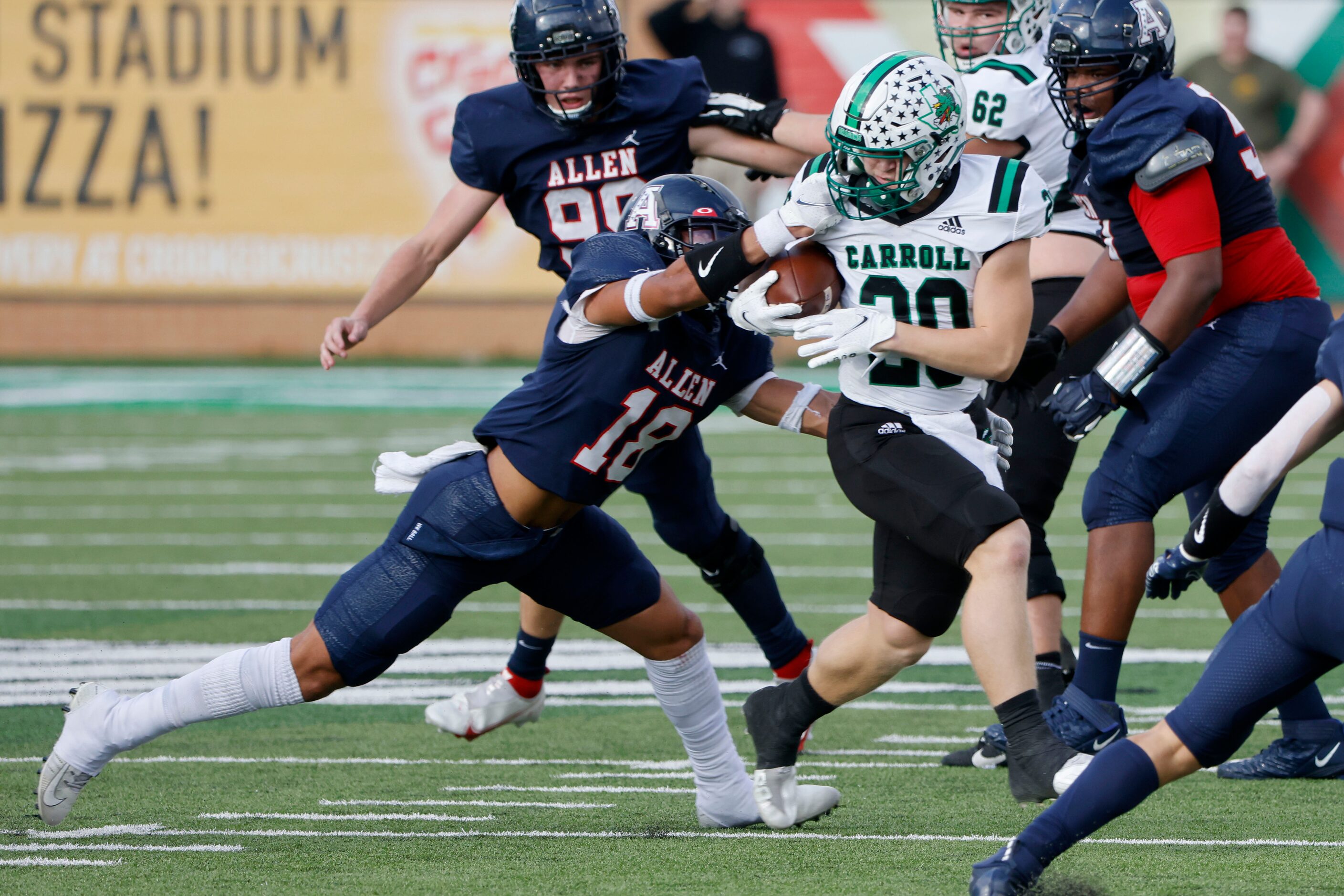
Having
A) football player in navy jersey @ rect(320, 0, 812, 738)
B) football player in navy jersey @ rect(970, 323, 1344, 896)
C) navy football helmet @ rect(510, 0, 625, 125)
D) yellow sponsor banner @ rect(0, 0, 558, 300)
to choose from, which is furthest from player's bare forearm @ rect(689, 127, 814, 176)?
yellow sponsor banner @ rect(0, 0, 558, 300)

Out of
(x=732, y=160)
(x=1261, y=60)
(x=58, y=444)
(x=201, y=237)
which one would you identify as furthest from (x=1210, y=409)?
(x=201, y=237)

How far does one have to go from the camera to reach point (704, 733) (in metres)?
4.11

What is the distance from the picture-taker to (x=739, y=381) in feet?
14.6

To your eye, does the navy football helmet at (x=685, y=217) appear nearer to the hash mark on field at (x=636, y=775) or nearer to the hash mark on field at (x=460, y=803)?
the hash mark on field at (x=460, y=803)

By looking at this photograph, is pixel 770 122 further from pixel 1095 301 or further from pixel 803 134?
pixel 1095 301

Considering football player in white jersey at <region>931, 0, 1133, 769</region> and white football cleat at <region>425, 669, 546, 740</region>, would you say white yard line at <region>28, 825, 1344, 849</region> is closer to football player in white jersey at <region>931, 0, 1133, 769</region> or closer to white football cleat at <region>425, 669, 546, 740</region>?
football player in white jersey at <region>931, 0, 1133, 769</region>

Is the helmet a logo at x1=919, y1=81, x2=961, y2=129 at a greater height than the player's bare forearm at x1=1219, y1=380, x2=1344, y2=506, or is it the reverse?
the helmet a logo at x1=919, y1=81, x2=961, y2=129

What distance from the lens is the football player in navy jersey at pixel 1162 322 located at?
13.9ft

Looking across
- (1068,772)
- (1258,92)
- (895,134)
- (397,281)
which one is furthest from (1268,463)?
(1258,92)

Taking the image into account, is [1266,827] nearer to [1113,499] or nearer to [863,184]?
[1113,499]

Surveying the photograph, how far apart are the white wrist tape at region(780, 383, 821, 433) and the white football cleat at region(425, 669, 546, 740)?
1.18 metres

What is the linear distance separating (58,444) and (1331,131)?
11589mm

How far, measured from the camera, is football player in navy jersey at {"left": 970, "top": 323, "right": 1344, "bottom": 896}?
2.96 meters

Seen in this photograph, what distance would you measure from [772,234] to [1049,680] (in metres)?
1.77
